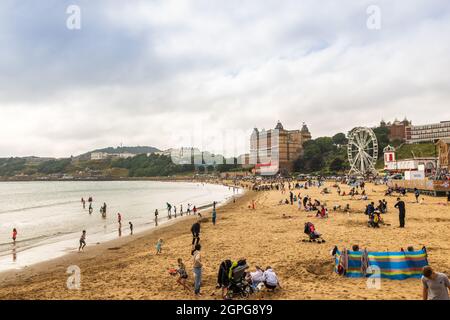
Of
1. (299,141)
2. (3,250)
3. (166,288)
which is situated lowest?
(3,250)

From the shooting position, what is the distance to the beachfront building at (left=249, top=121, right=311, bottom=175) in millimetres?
149750

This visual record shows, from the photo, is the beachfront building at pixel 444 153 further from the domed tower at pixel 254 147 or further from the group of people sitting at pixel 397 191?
the domed tower at pixel 254 147

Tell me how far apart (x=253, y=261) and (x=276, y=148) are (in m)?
148

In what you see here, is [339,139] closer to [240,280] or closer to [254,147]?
[254,147]

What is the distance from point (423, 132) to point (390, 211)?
155217 mm

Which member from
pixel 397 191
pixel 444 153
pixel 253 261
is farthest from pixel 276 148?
pixel 253 261

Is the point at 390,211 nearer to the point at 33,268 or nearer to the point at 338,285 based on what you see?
the point at 338,285

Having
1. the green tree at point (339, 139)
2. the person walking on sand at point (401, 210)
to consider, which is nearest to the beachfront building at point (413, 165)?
the person walking on sand at point (401, 210)

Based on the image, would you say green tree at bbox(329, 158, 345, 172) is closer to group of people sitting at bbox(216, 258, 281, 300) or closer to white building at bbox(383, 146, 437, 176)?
white building at bbox(383, 146, 437, 176)

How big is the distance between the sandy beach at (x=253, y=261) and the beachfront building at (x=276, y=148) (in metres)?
126

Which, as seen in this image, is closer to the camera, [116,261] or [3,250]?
[116,261]

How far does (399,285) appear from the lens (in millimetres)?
9172

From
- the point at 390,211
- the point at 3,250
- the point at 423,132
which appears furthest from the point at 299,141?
the point at 3,250

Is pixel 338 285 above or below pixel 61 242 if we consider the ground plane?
above
